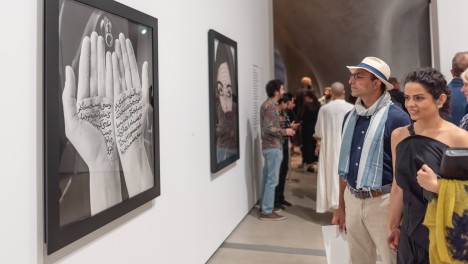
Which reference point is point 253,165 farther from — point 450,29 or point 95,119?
point 95,119

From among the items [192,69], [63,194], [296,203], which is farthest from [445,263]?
[296,203]


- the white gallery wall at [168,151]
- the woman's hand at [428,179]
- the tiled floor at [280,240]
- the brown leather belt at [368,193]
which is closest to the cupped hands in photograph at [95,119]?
the white gallery wall at [168,151]

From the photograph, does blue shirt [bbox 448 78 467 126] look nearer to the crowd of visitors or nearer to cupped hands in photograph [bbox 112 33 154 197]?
the crowd of visitors

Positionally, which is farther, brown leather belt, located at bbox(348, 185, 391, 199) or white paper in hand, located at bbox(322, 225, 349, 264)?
→ white paper in hand, located at bbox(322, 225, 349, 264)

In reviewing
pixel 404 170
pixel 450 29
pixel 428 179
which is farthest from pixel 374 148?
pixel 450 29

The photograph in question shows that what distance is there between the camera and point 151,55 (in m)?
2.21

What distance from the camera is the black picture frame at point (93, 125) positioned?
4.73ft

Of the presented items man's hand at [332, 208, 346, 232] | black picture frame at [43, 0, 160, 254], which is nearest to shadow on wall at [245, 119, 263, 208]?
man's hand at [332, 208, 346, 232]

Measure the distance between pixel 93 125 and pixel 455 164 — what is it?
1.48 meters

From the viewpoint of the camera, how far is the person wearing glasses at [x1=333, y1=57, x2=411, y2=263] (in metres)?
1.94

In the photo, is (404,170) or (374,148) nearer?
(404,170)

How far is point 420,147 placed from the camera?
1511mm

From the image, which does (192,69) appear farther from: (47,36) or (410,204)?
(410,204)

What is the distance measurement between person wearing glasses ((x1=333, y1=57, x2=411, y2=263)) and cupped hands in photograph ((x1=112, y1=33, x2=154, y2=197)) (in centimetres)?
116
